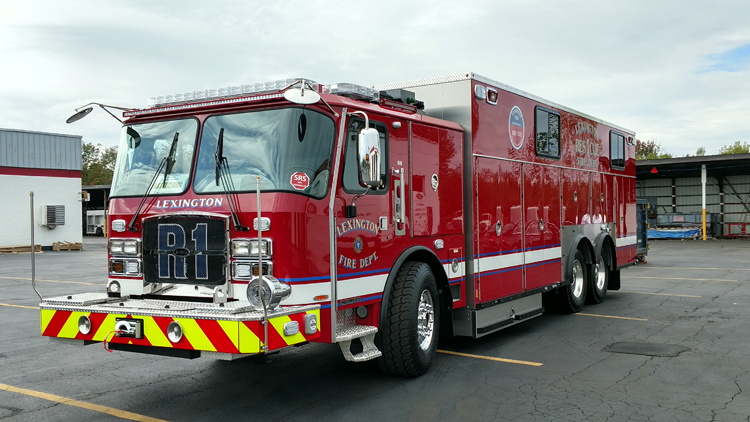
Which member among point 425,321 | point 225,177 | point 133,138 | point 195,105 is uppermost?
point 195,105

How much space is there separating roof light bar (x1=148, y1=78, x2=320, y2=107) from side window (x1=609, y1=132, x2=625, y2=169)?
8321 millimetres

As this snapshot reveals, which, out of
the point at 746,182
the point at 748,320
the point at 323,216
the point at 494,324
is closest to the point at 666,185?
the point at 746,182

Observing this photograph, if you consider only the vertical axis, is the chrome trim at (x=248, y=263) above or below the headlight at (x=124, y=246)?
below

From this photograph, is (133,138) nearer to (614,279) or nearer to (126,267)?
(126,267)

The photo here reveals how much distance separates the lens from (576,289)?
10.8 metres

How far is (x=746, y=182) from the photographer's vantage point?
1481 inches

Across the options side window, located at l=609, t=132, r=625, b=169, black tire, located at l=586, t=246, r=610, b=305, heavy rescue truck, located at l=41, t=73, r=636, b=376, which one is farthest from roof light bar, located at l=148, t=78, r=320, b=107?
side window, located at l=609, t=132, r=625, b=169

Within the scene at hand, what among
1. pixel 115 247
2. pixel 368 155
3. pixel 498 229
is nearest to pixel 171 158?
pixel 115 247

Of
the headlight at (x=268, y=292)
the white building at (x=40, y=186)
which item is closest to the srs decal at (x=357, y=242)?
the headlight at (x=268, y=292)

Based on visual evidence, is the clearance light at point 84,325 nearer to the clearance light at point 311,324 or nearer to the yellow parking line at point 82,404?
the yellow parking line at point 82,404

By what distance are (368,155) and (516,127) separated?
152 inches

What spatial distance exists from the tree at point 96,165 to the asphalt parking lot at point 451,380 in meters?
70.4

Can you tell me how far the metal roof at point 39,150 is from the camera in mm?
31734

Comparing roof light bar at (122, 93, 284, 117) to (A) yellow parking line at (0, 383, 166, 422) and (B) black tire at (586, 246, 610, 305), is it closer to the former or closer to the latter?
(A) yellow parking line at (0, 383, 166, 422)
